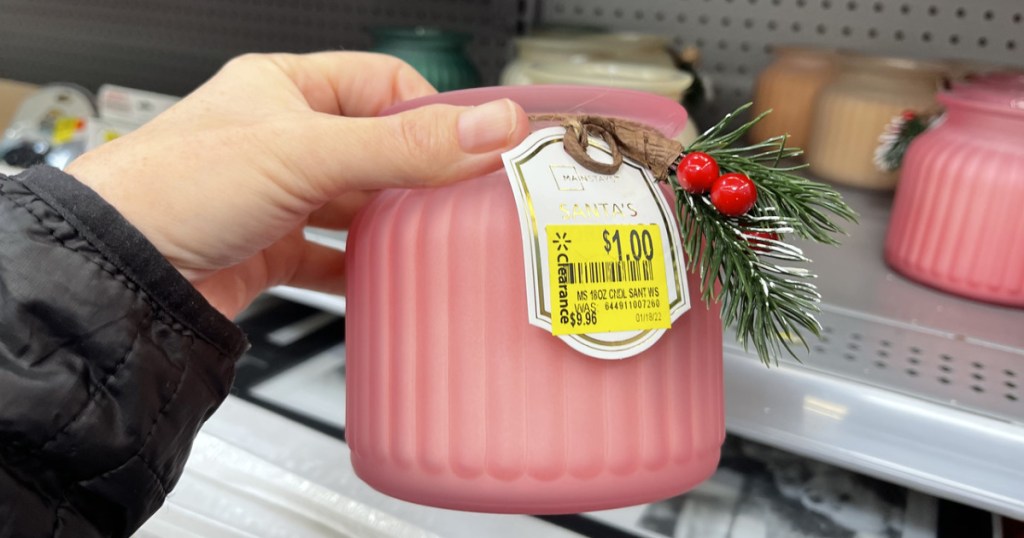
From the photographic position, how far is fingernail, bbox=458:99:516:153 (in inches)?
15.2

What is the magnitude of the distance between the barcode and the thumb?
0.07m

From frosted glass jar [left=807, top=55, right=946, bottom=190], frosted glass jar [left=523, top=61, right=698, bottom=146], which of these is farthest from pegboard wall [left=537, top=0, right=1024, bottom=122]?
frosted glass jar [left=523, top=61, right=698, bottom=146]

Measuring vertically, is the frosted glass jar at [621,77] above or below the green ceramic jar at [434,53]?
above

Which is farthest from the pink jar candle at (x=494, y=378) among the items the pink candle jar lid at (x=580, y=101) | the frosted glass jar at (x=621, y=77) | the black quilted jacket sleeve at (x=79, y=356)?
the frosted glass jar at (x=621, y=77)

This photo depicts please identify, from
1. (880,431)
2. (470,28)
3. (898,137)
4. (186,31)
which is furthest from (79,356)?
(186,31)

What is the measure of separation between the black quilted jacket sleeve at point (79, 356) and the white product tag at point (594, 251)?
0.21m

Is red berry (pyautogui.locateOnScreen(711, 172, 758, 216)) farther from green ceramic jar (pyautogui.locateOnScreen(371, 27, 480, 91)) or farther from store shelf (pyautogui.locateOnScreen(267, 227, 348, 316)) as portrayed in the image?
green ceramic jar (pyautogui.locateOnScreen(371, 27, 480, 91))

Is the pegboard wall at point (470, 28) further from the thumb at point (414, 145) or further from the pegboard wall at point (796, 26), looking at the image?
the thumb at point (414, 145)

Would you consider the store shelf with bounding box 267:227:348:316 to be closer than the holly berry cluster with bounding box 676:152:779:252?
No

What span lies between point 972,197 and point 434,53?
0.65 meters

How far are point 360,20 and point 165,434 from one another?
3.34 feet

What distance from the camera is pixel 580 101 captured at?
1.38ft

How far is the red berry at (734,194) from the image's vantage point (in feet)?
1.19

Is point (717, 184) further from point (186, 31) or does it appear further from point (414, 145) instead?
point (186, 31)
